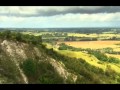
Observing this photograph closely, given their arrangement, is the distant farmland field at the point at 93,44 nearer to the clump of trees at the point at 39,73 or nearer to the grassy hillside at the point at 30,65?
the grassy hillside at the point at 30,65

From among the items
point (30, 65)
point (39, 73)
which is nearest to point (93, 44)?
point (30, 65)

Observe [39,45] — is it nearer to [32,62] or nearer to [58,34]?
[32,62]

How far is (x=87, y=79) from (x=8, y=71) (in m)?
6.19

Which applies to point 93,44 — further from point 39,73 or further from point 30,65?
point 39,73

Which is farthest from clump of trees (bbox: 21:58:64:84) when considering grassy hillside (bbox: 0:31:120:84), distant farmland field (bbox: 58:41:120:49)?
distant farmland field (bbox: 58:41:120:49)

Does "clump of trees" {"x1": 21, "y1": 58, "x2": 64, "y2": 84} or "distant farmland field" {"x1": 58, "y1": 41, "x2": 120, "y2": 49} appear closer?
"clump of trees" {"x1": 21, "y1": 58, "x2": 64, "y2": 84}

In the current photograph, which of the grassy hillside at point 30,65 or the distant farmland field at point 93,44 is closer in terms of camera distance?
the grassy hillside at point 30,65

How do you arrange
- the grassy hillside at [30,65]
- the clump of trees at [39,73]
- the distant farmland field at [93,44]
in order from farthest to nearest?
the distant farmland field at [93,44]
the clump of trees at [39,73]
the grassy hillside at [30,65]

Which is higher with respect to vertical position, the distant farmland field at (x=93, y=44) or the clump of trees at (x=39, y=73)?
the clump of trees at (x=39, y=73)

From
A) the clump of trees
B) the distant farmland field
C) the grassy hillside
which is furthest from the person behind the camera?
the distant farmland field

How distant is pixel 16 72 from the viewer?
11.9m

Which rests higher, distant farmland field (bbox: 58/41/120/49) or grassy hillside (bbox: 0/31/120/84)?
grassy hillside (bbox: 0/31/120/84)

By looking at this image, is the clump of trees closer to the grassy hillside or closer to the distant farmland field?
the grassy hillside

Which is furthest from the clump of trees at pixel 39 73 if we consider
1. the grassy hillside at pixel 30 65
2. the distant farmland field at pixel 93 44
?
the distant farmland field at pixel 93 44
